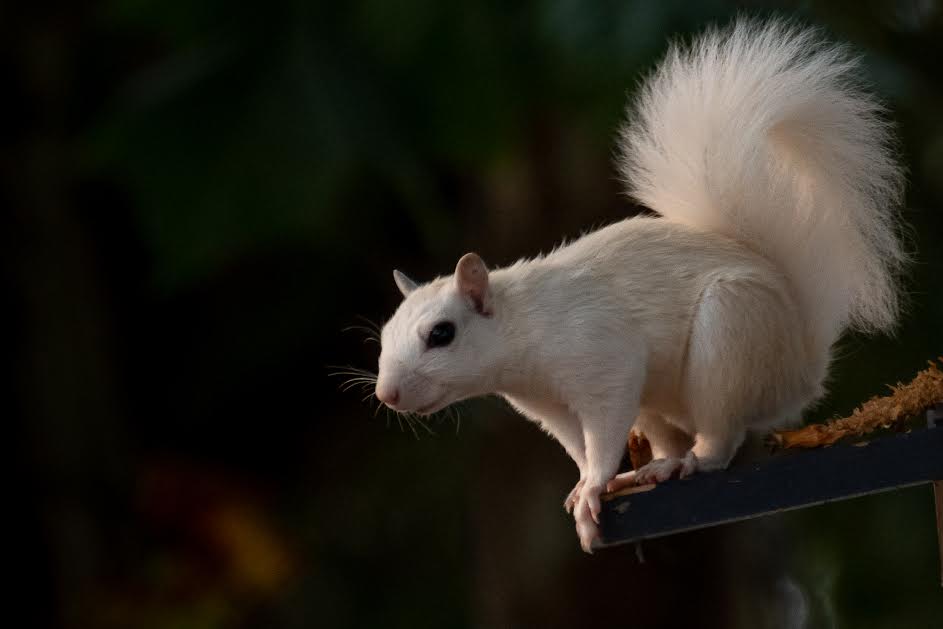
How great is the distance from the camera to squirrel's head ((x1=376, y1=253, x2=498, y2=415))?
2207 mm

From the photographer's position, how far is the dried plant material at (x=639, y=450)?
2.60 meters

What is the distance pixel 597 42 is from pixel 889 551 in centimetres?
175

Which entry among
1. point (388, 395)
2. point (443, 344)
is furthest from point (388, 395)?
point (443, 344)

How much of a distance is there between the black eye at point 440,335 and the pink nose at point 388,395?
10 cm

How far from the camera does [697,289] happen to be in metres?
2.28

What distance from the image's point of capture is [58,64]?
7.22 metres

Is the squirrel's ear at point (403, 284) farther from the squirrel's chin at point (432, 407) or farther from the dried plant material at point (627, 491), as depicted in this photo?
the dried plant material at point (627, 491)

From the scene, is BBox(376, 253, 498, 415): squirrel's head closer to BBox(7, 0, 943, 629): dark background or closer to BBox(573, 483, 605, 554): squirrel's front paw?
BBox(573, 483, 605, 554): squirrel's front paw

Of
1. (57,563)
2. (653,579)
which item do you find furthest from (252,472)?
(653,579)

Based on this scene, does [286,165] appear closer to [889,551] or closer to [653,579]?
[653,579]

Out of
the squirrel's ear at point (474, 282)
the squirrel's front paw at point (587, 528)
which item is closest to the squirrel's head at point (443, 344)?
the squirrel's ear at point (474, 282)

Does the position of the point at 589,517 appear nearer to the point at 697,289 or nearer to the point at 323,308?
the point at 697,289

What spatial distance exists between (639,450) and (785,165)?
Answer: 1.76 feet

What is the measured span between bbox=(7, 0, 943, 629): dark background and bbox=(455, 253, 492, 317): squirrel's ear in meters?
1.24
